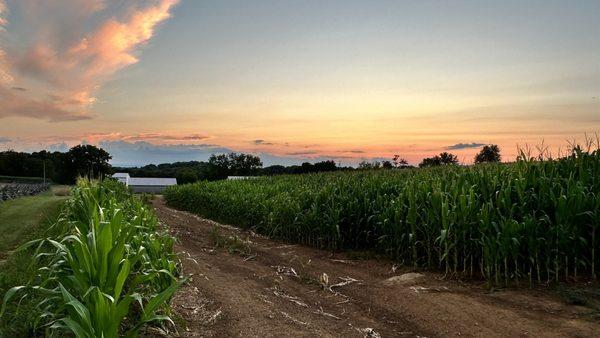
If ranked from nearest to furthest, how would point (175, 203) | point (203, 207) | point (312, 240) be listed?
point (312, 240) → point (203, 207) → point (175, 203)

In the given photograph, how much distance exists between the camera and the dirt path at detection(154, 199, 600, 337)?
5.41 metres

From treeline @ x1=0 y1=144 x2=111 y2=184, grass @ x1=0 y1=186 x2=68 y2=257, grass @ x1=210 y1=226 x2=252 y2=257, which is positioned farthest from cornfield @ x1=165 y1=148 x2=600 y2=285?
treeline @ x1=0 y1=144 x2=111 y2=184

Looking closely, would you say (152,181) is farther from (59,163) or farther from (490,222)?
(490,222)

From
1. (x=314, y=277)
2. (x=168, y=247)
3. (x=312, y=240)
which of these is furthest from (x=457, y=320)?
(x=312, y=240)

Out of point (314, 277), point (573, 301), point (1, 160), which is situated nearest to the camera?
point (573, 301)

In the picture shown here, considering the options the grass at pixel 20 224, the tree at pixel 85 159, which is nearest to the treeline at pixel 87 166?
the tree at pixel 85 159

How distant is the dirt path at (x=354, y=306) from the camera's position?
5410mm

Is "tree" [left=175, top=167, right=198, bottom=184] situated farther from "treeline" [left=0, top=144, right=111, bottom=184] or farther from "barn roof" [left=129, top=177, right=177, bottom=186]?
"treeline" [left=0, top=144, right=111, bottom=184]

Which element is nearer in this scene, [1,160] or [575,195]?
[575,195]

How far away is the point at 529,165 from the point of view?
8.94 metres

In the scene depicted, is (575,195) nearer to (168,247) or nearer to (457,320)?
(457,320)

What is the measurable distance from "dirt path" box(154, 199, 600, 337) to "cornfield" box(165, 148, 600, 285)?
2.31 feet

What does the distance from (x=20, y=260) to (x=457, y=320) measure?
805cm

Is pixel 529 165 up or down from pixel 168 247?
up
